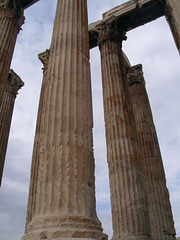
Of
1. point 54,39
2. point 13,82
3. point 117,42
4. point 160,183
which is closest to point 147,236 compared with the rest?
point 160,183

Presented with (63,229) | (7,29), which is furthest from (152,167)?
(7,29)

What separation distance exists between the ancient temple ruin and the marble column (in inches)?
3.0

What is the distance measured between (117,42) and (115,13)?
124 inches

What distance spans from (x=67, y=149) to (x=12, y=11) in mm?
15749

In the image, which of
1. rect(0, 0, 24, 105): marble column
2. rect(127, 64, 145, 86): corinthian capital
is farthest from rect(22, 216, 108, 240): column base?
rect(127, 64, 145, 86): corinthian capital

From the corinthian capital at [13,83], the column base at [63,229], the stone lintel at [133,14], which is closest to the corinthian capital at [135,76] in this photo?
the stone lintel at [133,14]

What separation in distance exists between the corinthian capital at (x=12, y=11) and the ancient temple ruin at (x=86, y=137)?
Result: 0.09 meters

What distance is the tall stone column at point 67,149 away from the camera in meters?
6.04

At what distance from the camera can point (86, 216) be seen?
6285 millimetres

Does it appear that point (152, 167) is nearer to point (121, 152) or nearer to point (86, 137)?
point (121, 152)

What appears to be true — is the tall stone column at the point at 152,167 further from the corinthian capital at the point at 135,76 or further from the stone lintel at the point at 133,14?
the stone lintel at the point at 133,14

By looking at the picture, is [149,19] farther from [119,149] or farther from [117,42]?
[119,149]

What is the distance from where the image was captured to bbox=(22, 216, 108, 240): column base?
563cm

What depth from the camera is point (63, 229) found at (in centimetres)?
573
